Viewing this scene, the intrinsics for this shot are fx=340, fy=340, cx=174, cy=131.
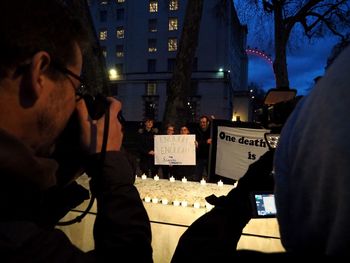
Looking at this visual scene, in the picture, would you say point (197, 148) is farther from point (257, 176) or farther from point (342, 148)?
point (342, 148)

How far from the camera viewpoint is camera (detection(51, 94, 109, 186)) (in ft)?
4.18

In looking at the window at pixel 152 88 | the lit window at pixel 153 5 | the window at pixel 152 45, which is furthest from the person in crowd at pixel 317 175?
the lit window at pixel 153 5

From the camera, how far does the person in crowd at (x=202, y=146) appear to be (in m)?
7.84

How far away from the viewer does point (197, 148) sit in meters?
7.84

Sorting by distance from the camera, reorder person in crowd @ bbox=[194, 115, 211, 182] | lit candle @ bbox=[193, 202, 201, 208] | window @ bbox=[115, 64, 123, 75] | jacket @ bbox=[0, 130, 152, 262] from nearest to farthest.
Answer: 1. jacket @ bbox=[0, 130, 152, 262]
2. lit candle @ bbox=[193, 202, 201, 208]
3. person in crowd @ bbox=[194, 115, 211, 182]
4. window @ bbox=[115, 64, 123, 75]

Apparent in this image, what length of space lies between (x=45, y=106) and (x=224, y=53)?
45.4 m

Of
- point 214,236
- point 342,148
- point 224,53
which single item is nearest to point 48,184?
point 214,236

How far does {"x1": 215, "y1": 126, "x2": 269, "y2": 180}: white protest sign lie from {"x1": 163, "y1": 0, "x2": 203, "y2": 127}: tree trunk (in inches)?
213

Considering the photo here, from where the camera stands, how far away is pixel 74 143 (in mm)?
1293

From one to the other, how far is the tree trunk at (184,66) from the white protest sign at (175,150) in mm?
3687

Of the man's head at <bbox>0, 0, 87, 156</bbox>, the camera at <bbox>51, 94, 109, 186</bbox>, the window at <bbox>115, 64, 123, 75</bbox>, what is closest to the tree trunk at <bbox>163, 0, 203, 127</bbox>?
the camera at <bbox>51, 94, 109, 186</bbox>

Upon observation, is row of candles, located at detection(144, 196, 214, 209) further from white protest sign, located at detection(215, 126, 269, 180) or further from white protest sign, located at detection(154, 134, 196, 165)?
white protest sign, located at detection(154, 134, 196, 165)

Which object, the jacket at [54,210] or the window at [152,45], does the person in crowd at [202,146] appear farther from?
the window at [152,45]

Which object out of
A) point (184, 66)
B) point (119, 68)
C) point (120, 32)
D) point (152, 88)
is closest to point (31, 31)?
point (184, 66)
